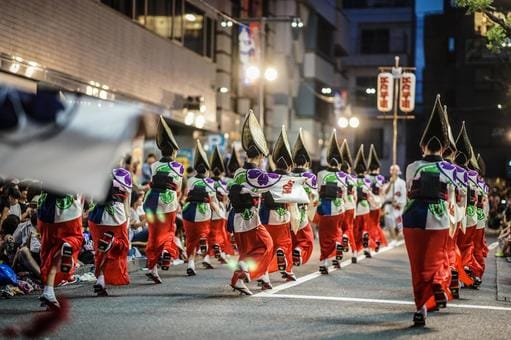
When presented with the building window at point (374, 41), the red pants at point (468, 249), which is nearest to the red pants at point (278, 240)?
the red pants at point (468, 249)

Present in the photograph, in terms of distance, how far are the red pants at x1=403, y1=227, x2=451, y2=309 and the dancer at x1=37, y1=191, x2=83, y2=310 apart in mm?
3992

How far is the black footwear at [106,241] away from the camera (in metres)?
12.1

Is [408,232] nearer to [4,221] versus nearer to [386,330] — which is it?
[386,330]

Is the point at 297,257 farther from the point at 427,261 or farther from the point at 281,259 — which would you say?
the point at 427,261

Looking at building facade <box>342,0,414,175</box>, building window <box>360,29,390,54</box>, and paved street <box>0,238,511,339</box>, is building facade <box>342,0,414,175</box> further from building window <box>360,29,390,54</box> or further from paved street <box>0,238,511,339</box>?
paved street <box>0,238,511,339</box>

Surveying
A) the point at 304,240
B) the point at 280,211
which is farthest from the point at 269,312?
the point at 304,240

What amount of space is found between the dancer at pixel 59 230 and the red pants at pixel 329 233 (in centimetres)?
631

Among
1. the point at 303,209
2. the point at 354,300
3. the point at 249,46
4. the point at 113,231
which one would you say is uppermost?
the point at 249,46

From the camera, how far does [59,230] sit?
35.2 feet

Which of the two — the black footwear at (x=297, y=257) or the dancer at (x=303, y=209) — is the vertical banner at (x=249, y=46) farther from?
the black footwear at (x=297, y=257)

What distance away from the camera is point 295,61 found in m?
44.8

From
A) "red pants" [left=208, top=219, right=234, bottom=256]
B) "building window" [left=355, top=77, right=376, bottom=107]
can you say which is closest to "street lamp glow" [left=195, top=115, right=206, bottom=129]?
"red pants" [left=208, top=219, right=234, bottom=256]

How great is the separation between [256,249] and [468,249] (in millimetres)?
3449

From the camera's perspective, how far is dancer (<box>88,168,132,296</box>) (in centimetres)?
1208
